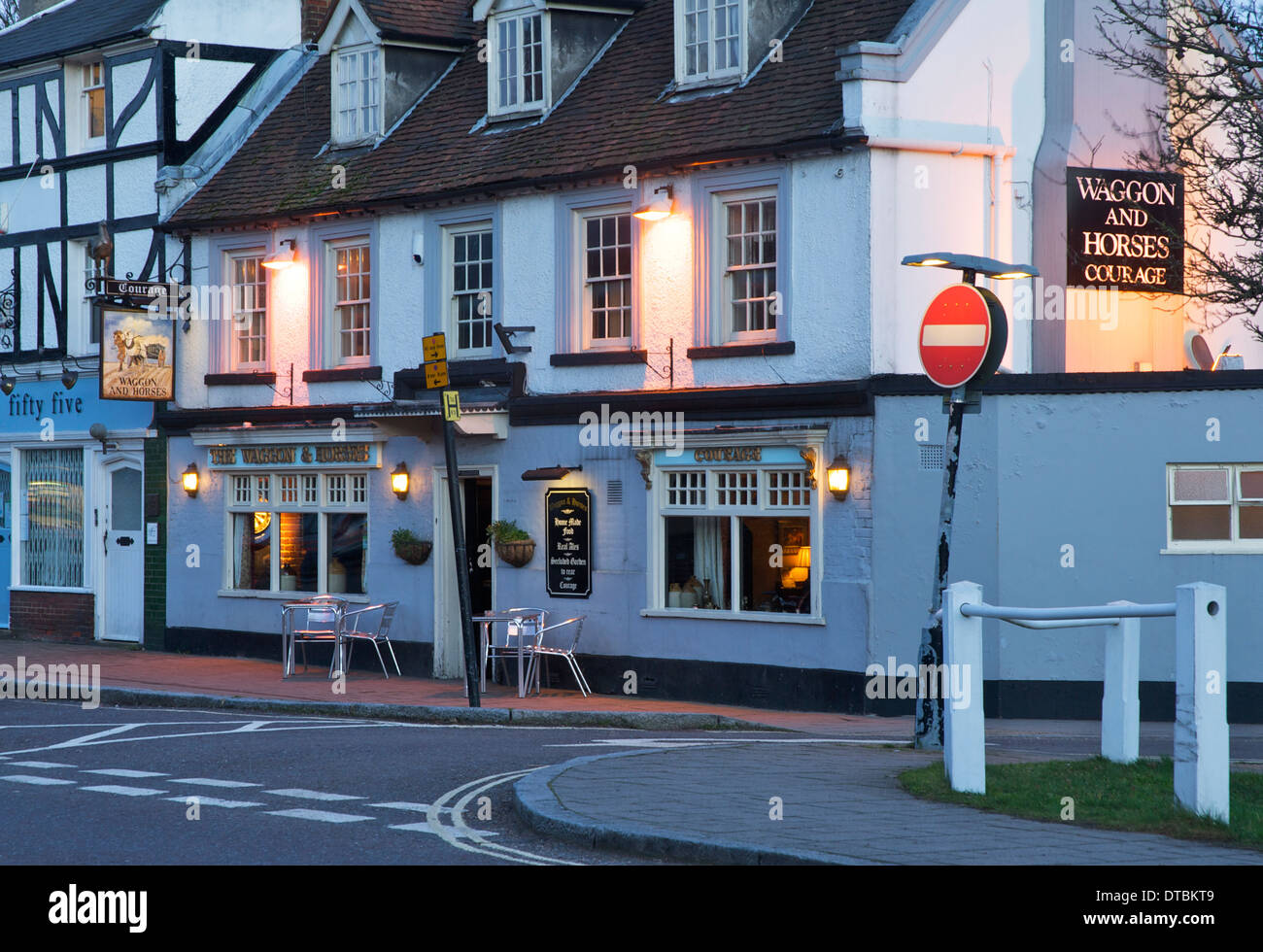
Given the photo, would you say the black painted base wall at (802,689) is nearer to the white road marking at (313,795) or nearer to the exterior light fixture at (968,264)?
the exterior light fixture at (968,264)

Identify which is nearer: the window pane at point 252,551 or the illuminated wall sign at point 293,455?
the illuminated wall sign at point 293,455

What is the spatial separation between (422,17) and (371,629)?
8.43 meters

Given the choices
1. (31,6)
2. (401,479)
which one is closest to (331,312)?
(401,479)

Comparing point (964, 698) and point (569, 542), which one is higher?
point (569, 542)

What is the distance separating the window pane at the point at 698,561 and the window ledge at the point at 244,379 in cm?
703

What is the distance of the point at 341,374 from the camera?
22.2 meters

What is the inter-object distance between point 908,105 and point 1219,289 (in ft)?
15.7

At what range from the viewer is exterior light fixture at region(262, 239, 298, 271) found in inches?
895

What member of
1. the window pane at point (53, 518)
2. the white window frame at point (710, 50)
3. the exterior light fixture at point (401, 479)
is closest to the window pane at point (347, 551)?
the exterior light fixture at point (401, 479)

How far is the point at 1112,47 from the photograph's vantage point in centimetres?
1914

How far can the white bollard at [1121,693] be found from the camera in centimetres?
1111

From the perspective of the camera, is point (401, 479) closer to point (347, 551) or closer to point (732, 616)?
point (347, 551)
